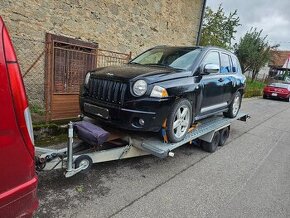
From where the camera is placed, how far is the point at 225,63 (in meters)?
6.12

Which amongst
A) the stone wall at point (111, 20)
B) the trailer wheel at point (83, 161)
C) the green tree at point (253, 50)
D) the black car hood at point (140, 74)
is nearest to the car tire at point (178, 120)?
the black car hood at point (140, 74)

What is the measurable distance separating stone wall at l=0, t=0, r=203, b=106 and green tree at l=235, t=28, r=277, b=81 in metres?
15.7

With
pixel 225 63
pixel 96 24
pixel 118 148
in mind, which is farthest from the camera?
pixel 96 24

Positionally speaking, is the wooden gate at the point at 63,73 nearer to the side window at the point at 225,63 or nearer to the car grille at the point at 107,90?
the car grille at the point at 107,90

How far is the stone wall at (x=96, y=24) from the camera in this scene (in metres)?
6.43

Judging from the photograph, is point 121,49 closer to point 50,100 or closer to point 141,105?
point 50,100

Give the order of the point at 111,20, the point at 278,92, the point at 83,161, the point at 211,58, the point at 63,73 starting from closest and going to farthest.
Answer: the point at 83,161 < the point at 211,58 < the point at 63,73 < the point at 111,20 < the point at 278,92

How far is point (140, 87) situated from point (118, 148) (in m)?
0.95

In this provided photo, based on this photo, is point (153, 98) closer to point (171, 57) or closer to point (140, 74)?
point (140, 74)

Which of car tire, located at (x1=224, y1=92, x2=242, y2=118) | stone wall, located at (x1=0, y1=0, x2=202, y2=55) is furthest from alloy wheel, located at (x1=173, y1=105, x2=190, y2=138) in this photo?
stone wall, located at (x1=0, y1=0, x2=202, y2=55)

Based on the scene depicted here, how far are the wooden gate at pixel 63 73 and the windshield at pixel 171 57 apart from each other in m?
2.18

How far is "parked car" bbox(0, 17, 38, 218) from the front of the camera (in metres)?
1.74

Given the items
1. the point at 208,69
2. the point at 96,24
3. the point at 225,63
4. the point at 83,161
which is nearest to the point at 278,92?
the point at 225,63

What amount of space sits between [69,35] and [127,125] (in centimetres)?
472
